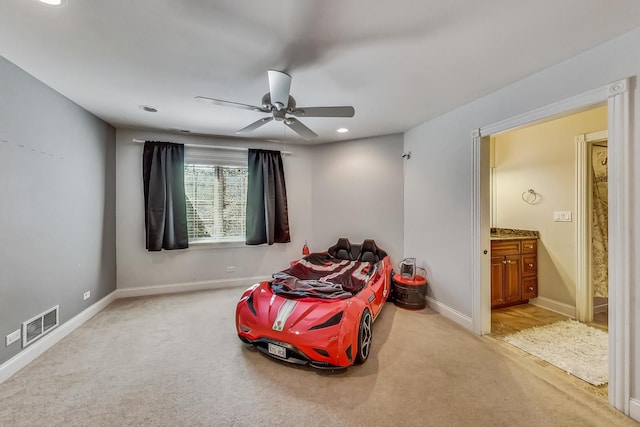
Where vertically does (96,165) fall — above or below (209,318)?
above

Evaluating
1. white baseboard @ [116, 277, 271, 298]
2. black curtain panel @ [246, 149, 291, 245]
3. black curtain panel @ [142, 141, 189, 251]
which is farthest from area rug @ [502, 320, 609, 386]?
black curtain panel @ [142, 141, 189, 251]

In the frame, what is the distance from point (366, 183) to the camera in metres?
4.20

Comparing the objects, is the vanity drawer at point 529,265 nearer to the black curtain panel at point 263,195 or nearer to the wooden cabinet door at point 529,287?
the wooden cabinet door at point 529,287

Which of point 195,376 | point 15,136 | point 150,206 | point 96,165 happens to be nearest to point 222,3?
point 15,136

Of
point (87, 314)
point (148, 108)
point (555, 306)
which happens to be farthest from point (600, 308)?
point (87, 314)

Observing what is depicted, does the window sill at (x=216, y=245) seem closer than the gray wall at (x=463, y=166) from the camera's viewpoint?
No

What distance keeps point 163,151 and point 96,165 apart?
2.76 ft

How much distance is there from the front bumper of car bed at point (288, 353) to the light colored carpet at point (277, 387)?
0.09 metres

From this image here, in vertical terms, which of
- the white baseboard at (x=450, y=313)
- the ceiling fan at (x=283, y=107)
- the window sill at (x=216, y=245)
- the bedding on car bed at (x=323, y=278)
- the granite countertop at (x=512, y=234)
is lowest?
the white baseboard at (x=450, y=313)

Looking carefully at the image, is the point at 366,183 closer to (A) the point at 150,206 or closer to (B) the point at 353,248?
(B) the point at 353,248

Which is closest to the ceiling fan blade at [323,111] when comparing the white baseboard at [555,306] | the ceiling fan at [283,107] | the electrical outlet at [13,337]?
the ceiling fan at [283,107]

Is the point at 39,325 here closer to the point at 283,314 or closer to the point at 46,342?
the point at 46,342

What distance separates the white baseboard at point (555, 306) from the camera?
310 cm

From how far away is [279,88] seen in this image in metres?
1.92
